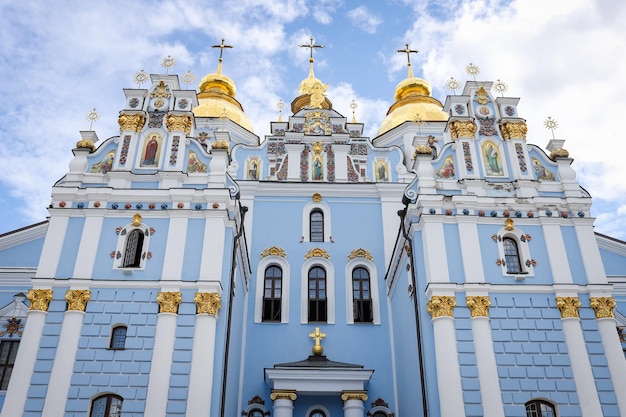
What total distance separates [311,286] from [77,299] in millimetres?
8160

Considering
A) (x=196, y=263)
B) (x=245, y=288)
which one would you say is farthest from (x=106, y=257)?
(x=245, y=288)

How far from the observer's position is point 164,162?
1820 cm

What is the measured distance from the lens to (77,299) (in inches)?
610

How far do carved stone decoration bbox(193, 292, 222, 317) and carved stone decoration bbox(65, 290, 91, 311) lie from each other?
9.39 ft

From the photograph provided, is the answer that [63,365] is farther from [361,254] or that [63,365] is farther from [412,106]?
[412,106]

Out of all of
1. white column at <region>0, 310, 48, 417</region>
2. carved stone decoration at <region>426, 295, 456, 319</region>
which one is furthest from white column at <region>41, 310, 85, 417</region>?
carved stone decoration at <region>426, 295, 456, 319</region>

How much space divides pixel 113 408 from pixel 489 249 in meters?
10.6

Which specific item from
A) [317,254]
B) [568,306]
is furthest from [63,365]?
[568,306]

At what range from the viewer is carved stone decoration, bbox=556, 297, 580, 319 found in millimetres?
15539

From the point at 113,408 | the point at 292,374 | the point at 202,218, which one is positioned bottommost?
the point at 113,408

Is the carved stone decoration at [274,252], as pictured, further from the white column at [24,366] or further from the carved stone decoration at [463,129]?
the white column at [24,366]

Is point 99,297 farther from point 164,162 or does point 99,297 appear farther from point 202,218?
point 164,162

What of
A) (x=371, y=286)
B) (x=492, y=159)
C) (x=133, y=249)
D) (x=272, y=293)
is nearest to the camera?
(x=133, y=249)

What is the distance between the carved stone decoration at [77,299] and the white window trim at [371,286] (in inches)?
339
